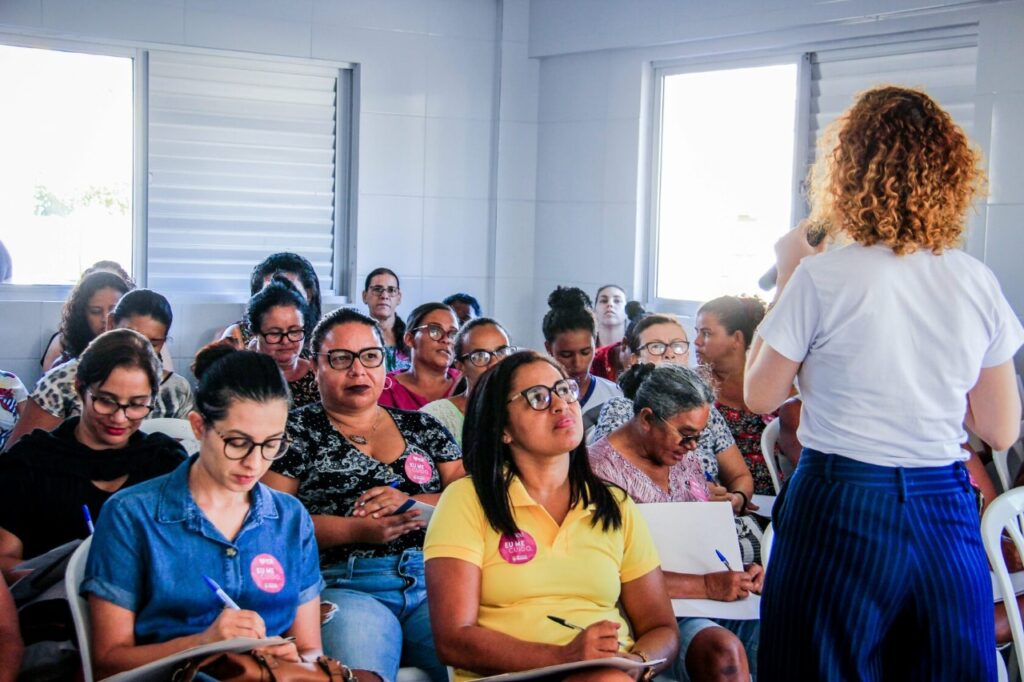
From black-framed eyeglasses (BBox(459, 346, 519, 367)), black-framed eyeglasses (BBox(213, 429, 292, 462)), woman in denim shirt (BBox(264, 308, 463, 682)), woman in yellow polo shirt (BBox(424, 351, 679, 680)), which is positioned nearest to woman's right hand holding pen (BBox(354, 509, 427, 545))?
woman in denim shirt (BBox(264, 308, 463, 682))

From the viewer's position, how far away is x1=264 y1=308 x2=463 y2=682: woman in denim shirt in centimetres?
262

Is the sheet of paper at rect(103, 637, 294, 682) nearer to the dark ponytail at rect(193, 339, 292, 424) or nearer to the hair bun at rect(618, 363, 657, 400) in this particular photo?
the dark ponytail at rect(193, 339, 292, 424)

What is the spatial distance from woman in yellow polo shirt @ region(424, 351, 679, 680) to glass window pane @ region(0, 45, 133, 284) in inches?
185

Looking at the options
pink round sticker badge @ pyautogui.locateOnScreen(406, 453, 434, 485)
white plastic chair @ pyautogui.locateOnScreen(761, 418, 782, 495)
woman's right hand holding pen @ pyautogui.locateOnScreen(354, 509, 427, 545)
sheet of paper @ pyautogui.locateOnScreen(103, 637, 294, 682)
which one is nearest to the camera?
sheet of paper @ pyautogui.locateOnScreen(103, 637, 294, 682)

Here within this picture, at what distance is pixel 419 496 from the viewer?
9.60 ft

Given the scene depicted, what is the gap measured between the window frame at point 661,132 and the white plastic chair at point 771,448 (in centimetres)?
276

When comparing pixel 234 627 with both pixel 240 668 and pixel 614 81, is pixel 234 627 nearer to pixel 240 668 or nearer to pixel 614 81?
pixel 240 668

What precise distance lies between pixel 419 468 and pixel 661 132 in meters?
4.76

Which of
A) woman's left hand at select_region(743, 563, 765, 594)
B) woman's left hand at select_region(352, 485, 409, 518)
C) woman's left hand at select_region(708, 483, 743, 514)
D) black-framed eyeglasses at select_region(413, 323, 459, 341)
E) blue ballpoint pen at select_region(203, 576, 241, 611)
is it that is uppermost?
black-framed eyeglasses at select_region(413, 323, 459, 341)

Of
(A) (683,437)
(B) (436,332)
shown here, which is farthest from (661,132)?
(A) (683,437)

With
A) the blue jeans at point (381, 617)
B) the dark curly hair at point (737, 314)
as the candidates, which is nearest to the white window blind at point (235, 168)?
the dark curly hair at point (737, 314)

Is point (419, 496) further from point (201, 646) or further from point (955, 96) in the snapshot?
point (955, 96)

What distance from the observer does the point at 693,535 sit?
2.88 meters

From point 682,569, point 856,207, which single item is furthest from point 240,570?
point 856,207
